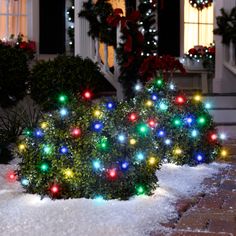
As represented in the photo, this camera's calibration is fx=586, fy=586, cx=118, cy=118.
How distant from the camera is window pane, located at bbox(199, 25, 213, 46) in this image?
1469cm

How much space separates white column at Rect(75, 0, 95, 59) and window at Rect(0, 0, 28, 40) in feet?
8.02

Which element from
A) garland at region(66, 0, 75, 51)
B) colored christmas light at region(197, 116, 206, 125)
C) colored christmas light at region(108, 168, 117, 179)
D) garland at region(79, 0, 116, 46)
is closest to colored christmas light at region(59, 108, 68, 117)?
colored christmas light at region(108, 168, 117, 179)

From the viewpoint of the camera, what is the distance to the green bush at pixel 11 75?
8.98 m

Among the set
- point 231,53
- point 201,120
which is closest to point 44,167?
point 201,120

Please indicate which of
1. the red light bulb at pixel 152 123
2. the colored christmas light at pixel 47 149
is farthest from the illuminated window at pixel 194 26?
the colored christmas light at pixel 47 149

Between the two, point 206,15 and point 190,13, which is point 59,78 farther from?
point 206,15

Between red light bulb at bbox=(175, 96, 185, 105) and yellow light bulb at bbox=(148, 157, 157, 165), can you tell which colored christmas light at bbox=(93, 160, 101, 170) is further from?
red light bulb at bbox=(175, 96, 185, 105)

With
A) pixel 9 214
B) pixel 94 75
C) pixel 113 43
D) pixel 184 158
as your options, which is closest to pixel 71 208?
pixel 9 214

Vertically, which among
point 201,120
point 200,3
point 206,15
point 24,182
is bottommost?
point 24,182

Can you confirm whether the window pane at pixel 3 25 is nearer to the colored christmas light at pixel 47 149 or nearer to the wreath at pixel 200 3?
the wreath at pixel 200 3

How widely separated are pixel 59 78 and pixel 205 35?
6.74 m

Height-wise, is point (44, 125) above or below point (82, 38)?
below

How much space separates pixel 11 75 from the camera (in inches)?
355

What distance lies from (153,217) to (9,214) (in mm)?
944
